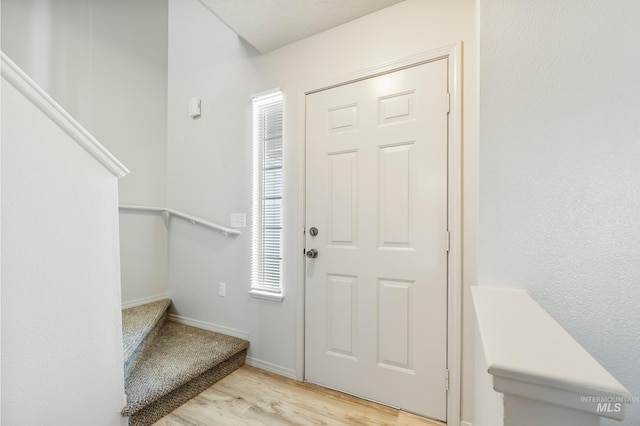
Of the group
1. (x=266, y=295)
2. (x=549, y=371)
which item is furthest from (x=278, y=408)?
(x=549, y=371)

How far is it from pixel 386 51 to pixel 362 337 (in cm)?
177

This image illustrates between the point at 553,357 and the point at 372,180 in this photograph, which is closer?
the point at 553,357

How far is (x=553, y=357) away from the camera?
17.3 inches

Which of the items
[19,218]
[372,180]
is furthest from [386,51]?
[19,218]

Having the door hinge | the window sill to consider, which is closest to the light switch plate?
the window sill

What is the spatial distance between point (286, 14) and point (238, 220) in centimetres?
145

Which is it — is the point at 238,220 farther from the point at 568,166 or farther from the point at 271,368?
the point at 568,166

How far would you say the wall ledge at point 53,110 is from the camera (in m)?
0.93

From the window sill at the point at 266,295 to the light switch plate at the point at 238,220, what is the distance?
20.5 inches

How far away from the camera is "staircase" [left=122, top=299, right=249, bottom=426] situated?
139cm

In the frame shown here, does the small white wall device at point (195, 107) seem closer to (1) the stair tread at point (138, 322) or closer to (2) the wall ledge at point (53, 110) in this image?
(2) the wall ledge at point (53, 110)

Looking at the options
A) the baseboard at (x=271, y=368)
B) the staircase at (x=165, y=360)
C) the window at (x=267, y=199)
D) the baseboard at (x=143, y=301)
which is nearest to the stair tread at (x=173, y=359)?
the staircase at (x=165, y=360)

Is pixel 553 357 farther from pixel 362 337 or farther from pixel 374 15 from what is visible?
pixel 374 15

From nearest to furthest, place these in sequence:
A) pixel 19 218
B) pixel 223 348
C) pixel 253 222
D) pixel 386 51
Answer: pixel 19 218, pixel 386 51, pixel 223 348, pixel 253 222
